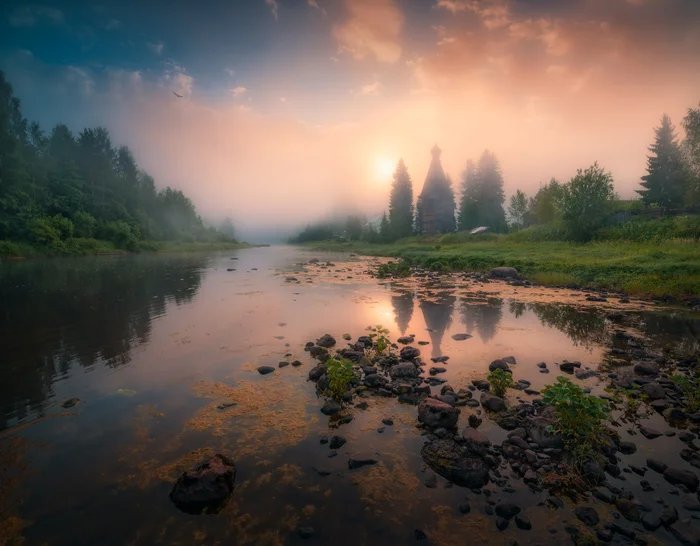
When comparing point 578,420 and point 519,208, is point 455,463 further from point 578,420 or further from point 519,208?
point 519,208

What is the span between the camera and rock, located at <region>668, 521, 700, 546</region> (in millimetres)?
4340

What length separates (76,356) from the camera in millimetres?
11688

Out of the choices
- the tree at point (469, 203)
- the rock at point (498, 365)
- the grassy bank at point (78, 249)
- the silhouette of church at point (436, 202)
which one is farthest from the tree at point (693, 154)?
the grassy bank at point (78, 249)

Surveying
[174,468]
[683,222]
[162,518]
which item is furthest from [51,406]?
[683,222]

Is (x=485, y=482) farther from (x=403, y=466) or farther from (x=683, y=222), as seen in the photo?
(x=683, y=222)

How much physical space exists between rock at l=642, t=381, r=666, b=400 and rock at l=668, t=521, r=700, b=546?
4.62 m

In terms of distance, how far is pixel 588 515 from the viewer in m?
4.74

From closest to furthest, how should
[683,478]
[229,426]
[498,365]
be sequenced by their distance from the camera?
[683,478]
[229,426]
[498,365]

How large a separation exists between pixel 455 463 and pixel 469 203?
86.7m

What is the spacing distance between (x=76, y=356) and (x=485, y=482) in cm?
1427

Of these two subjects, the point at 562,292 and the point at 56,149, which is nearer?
the point at 562,292

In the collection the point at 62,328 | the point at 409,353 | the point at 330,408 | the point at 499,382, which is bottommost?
the point at 330,408

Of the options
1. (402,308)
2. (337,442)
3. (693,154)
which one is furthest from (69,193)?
(693,154)

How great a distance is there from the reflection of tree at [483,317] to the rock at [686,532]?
9045 millimetres
